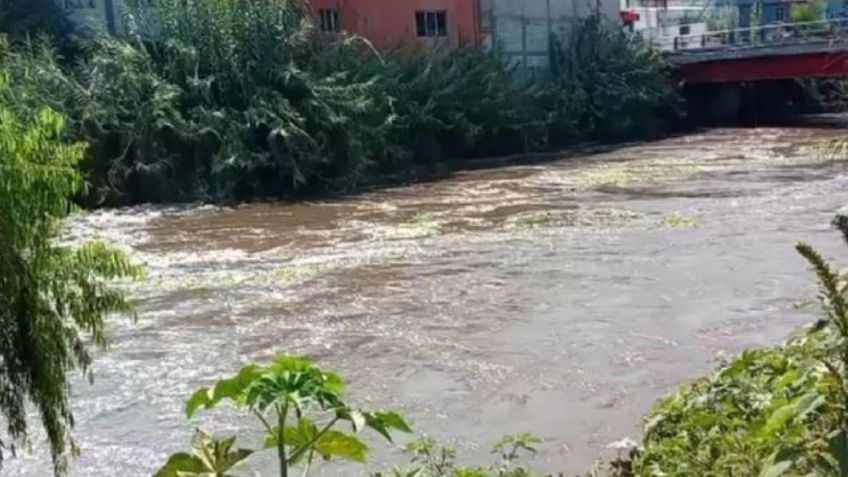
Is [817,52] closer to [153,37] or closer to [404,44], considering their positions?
[404,44]

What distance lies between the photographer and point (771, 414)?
A: 296 cm

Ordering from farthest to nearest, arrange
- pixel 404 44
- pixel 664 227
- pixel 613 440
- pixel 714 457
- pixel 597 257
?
pixel 404 44, pixel 664 227, pixel 597 257, pixel 613 440, pixel 714 457

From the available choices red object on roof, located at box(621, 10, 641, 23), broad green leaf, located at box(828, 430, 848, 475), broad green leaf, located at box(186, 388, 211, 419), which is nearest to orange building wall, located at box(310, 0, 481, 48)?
red object on roof, located at box(621, 10, 641, 23)

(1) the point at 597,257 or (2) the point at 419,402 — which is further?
(1) the point at 597,257

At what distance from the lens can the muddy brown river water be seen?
9.73 m

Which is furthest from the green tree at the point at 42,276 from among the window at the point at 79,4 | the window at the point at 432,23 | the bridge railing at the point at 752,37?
the bridge railing at the point at 752,37

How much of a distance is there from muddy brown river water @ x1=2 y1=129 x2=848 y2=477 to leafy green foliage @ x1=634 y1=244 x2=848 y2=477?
11.5ft

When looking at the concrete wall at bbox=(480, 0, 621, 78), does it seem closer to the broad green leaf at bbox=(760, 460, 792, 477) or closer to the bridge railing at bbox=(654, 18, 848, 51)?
the bridge railing at bbox=(654, 18, 848, 51)

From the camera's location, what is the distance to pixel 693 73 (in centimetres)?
4278

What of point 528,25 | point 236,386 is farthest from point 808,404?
point 528,25

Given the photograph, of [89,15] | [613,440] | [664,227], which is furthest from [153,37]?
[613,440]

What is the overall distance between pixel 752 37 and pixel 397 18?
54.1 ft

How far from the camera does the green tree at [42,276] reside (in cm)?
417

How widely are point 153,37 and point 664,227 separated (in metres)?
14.3
